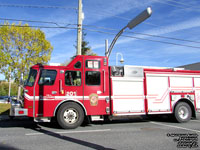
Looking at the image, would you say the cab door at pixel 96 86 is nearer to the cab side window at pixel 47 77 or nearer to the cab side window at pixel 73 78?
the cab side window at pixel 73 78

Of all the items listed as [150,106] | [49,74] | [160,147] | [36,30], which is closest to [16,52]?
[36,30]

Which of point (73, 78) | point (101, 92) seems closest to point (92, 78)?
point (101, 92)

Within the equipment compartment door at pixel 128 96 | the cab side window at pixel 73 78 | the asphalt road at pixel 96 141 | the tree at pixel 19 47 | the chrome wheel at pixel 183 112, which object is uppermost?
the tree at pixel 19 47

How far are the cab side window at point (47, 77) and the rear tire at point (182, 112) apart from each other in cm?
607

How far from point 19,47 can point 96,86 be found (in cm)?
1300

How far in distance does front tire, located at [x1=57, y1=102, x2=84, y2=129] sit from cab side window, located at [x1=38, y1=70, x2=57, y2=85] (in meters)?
1.13

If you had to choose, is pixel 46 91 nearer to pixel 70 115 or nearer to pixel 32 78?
pixel 32 78

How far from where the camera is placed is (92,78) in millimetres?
8164

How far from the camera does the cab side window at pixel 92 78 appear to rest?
807cm

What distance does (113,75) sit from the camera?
8508 mm

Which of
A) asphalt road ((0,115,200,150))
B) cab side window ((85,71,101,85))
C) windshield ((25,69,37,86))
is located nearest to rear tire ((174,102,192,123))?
asphalt road ((0,115,200,150))

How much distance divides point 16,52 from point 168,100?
14688mm

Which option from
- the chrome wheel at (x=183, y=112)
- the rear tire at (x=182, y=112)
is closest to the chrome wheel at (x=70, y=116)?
the rear tire at (x=182, y=112)

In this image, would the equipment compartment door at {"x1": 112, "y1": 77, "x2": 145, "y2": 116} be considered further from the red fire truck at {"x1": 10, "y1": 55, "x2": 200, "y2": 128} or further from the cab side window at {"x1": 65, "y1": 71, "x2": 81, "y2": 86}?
the cab side window at {"x1": 65, "y1": 71, "x2": 81, "y2": 86}
